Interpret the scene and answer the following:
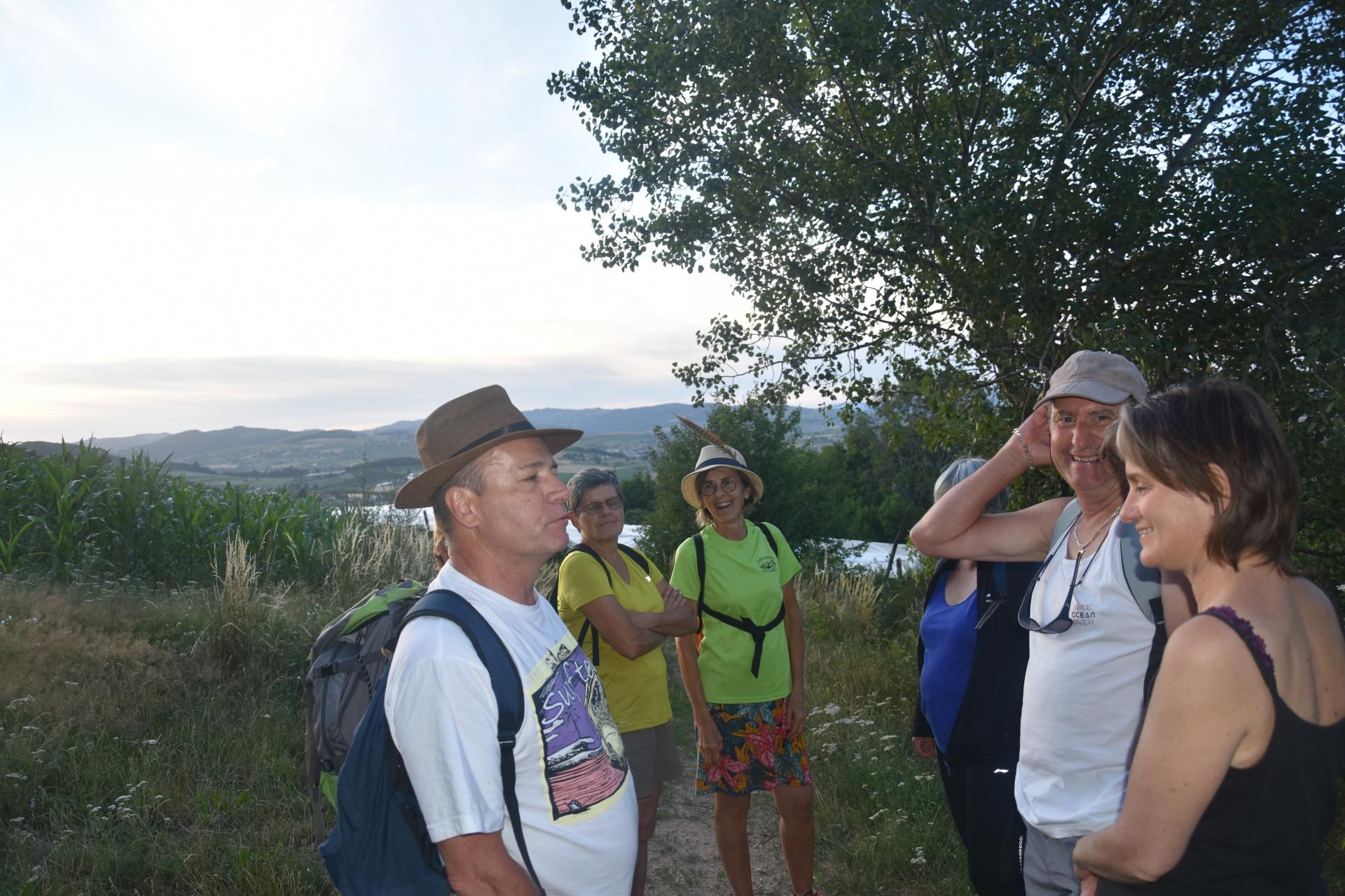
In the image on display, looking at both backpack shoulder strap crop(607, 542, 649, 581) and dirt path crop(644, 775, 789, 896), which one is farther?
dirt path crop(644, 775, 789, 896)

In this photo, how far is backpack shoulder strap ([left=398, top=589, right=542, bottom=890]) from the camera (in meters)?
1.69

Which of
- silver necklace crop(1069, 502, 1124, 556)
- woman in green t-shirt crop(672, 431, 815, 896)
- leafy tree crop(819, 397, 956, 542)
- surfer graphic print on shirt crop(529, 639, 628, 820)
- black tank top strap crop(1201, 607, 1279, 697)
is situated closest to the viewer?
black tank top strap crop(1201, 607, 1279, 697)

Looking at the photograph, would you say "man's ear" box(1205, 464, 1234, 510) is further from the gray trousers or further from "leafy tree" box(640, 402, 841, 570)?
"leafy tree" box(640, 402, 841, 570)

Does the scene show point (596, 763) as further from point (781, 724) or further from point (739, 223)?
point (739, 223)

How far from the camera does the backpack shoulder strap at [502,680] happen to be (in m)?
1.69

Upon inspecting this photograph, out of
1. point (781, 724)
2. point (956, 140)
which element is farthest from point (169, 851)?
point (956, 140)

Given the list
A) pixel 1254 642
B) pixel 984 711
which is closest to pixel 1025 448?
pixel 984 711

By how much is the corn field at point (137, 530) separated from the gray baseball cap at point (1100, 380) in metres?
7.65

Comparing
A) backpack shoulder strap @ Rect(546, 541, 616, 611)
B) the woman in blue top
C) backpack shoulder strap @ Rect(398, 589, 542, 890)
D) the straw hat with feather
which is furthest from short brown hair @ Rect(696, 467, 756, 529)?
backpack shoulder strap @ Rect(398, 589, 542, 890)

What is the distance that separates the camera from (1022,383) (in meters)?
6.01

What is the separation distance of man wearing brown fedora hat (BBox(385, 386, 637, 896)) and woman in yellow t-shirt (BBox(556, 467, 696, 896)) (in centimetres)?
125

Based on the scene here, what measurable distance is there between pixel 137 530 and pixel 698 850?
22.8 ft

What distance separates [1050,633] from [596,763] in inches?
45.5

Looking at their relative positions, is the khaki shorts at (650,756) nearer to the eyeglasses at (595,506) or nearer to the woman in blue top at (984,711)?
the eyeglasses at (595,506)
